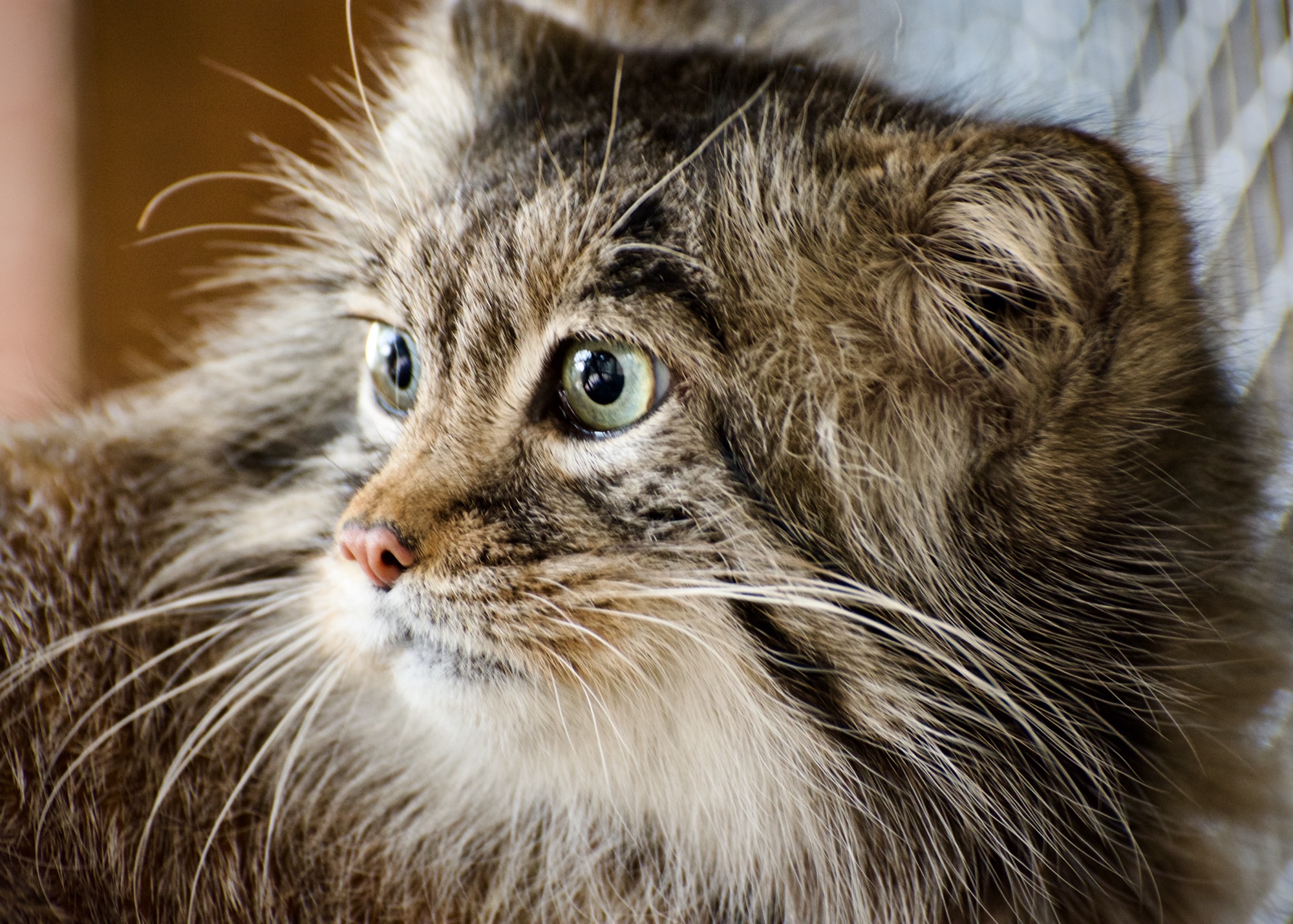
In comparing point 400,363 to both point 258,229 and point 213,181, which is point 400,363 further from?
point 213,181

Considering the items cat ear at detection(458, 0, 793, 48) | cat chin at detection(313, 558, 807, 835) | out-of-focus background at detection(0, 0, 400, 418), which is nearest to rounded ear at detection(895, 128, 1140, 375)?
cat chin at detection(313, 558, 807, 835)

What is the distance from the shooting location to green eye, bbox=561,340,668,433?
0.82m

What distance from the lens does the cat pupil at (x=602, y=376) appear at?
83 centimetres

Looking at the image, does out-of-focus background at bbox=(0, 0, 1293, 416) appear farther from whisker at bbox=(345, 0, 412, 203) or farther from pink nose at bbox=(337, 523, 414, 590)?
pink nose at bbox=(337, 523, 414, 590)

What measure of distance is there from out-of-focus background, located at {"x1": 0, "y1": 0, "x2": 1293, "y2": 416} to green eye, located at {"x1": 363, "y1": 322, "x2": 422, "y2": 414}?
1.24ft

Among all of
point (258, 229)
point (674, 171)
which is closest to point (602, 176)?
point (674, 171)

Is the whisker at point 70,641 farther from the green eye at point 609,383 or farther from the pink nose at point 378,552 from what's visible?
the green eye at point 609,383

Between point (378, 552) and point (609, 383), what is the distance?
228 mm

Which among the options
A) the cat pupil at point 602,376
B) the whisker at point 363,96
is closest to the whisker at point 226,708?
the cat pupil at point 602,376

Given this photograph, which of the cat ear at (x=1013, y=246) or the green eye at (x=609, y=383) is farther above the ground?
the cat ear at (x=1013, y=246)

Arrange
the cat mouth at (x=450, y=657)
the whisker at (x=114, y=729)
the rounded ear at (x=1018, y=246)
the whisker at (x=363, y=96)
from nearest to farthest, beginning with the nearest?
the rounded ear at (x=1018, y=246)
the cat mouth at (x=450, y=657)
the whisker at (x=114, y=729)
the whisker at (x=363, y=96)

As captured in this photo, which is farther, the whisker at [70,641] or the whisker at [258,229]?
the whisker at [258,229]

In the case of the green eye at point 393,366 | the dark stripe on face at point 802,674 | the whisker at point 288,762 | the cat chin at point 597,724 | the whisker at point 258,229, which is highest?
the whisker at point 258,229

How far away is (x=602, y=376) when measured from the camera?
2.73 ft
